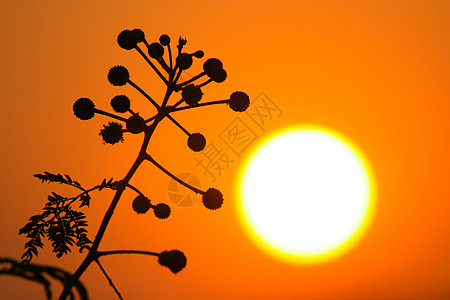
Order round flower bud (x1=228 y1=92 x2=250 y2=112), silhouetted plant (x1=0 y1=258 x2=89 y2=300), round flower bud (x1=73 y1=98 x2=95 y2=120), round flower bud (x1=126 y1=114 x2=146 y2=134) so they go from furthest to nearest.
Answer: round flower bud (x1=228 y1=92 x2=250 y2=112)
round flower bud (x1=73 y1=98 x2=95 y2=120)
round flower bud (x1=126 y1=114 x2=146 y2=134)
silhouetted plant (x1=0 y1=258 x2=89 y2=300)

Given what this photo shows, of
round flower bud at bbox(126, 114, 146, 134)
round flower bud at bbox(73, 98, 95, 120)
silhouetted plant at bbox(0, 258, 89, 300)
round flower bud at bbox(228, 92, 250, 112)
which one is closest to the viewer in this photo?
silhouetted plant at bbox(0, 258, 89, 300)

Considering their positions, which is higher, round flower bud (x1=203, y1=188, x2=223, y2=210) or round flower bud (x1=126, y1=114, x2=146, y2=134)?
round flower bud (x1=203, y1=188, x2=223, y2=210)

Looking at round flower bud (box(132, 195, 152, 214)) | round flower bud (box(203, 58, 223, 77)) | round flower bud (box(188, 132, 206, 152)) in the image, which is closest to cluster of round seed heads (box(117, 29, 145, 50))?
round flower bud (box(203, 58, 223, 77))

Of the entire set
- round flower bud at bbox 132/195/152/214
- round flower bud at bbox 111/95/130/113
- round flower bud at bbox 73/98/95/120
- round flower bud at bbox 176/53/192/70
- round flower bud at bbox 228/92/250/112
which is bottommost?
round flower bud at bbox 132/195/152/214

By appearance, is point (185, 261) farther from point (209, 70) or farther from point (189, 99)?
point (209, 70)

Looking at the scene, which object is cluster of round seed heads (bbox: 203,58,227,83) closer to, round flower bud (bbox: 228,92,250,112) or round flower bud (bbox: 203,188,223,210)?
round flower bud (bbox: 228,92,250,112)

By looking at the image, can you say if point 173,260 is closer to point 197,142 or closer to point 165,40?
point 197,142

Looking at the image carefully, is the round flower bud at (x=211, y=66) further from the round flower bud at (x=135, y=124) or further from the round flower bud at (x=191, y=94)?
the round flower bud at (x=135, y=124)

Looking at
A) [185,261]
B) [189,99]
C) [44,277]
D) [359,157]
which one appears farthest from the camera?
[359,157]

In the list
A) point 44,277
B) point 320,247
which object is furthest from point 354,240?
point 44,277
